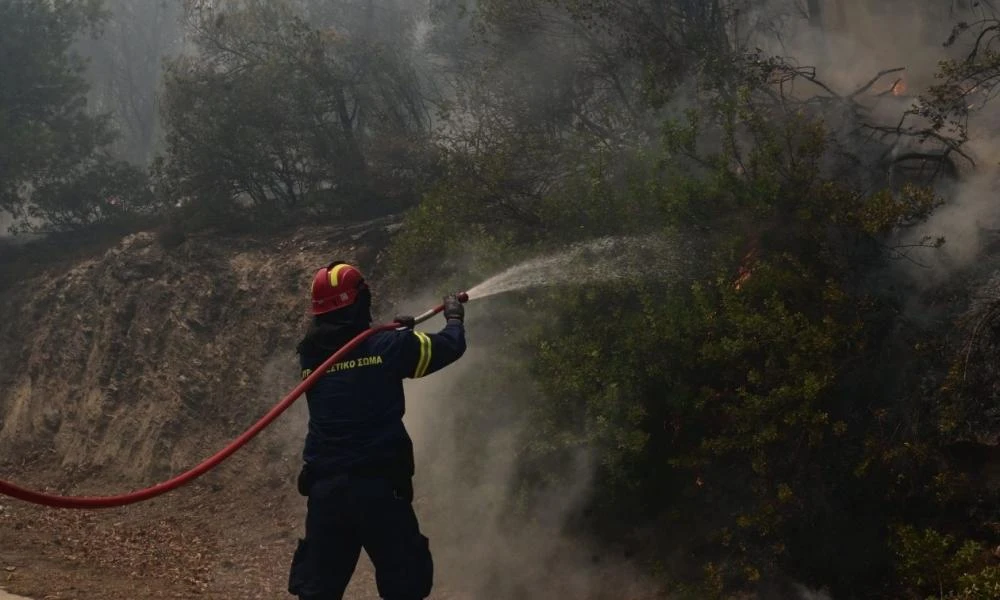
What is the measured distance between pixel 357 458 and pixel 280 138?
9.48 metres

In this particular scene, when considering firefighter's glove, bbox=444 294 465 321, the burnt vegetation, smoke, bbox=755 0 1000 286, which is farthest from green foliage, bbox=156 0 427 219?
firefighter's glove, bbox=444 294 465 321

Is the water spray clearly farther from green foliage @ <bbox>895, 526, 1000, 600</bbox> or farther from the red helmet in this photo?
green foliage @ <bbox>895, 526, 1000, 600</bbox>

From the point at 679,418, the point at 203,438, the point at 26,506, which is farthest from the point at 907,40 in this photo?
the point at 26,506

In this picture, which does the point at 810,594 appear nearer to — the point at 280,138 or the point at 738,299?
the point at 738,299

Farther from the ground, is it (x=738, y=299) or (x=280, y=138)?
(x=280, y=138)

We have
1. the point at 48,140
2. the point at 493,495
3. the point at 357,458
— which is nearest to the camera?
the point at 357,458

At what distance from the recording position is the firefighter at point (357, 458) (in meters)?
4.18

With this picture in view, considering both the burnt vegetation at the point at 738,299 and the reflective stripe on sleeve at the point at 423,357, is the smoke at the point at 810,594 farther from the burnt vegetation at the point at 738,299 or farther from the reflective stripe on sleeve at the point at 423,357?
the reflective stripe on sleeve at the point at 423,357

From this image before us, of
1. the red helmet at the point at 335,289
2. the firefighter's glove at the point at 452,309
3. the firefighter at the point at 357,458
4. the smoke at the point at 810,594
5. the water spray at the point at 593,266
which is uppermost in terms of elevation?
the water spray at the point at 593,266

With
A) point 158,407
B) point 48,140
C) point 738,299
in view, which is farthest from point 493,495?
point 48,140

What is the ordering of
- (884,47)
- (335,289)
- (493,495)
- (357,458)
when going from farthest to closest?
(884,47) < (493,495) < (335,289) < (357,458)

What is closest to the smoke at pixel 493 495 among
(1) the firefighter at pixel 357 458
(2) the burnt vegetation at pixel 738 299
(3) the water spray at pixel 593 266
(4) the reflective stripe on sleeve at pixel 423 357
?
(2) the burnt vegetation at pixel 738 299

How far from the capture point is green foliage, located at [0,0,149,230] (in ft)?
49.5

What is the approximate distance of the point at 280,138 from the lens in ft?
41.7
